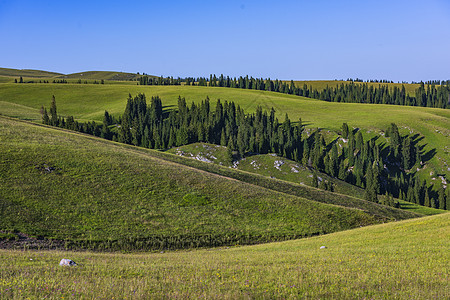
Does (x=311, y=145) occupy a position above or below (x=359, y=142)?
below

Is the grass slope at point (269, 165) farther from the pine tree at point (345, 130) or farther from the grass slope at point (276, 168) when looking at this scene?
the pine tree at point (345, 130)

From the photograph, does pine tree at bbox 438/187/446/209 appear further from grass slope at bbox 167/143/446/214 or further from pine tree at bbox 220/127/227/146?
pine tree at bbox 220/127/227/146

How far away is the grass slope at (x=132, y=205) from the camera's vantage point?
3434 centimetres

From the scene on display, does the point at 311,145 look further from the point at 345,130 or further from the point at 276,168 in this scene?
the point at 276,168

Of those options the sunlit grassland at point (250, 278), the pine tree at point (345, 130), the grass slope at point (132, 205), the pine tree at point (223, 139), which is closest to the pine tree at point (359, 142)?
the pine tree at point (345, 130)

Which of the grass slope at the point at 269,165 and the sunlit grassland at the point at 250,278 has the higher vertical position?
the sunlit grassland at the point at 250,278

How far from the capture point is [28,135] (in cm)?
6247

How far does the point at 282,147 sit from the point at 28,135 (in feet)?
449

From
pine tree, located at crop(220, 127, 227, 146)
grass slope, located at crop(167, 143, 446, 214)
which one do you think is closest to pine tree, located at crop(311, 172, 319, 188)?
grass slope, located at crop(167, 143, 446, 214)

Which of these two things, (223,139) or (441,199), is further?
(223,139)

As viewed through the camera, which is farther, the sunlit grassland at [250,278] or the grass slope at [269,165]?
the grass slope at [269,165]

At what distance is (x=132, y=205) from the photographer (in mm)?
41375

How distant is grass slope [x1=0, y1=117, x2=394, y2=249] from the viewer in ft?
113

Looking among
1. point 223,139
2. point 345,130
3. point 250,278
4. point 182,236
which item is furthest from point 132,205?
point 345,130
